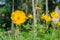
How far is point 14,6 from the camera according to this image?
6.64 m

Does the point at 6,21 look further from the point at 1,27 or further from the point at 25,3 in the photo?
the point at 25,3

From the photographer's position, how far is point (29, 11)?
6402 millimetres

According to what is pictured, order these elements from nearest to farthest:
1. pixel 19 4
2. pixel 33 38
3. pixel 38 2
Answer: pixel 33 38 → pixel 38 2 → pixel 19 4

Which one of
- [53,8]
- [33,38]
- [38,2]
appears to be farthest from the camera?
[53,8]

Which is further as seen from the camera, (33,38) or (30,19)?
(30,19)

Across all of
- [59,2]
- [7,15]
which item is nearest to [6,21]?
[7,15]

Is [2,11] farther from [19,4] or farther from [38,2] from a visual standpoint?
[38,2]

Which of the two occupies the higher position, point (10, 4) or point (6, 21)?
point (10, 4)

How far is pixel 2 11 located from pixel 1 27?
0.43 meters

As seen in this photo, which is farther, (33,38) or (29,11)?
(29,11)

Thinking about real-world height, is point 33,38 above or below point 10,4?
below

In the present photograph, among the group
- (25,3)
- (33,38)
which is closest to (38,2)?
(25,3)

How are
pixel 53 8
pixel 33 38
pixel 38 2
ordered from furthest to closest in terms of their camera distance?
pixel 53 8
pixel 38 2
pixel 33 38

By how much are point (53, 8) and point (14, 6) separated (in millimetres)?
1199
